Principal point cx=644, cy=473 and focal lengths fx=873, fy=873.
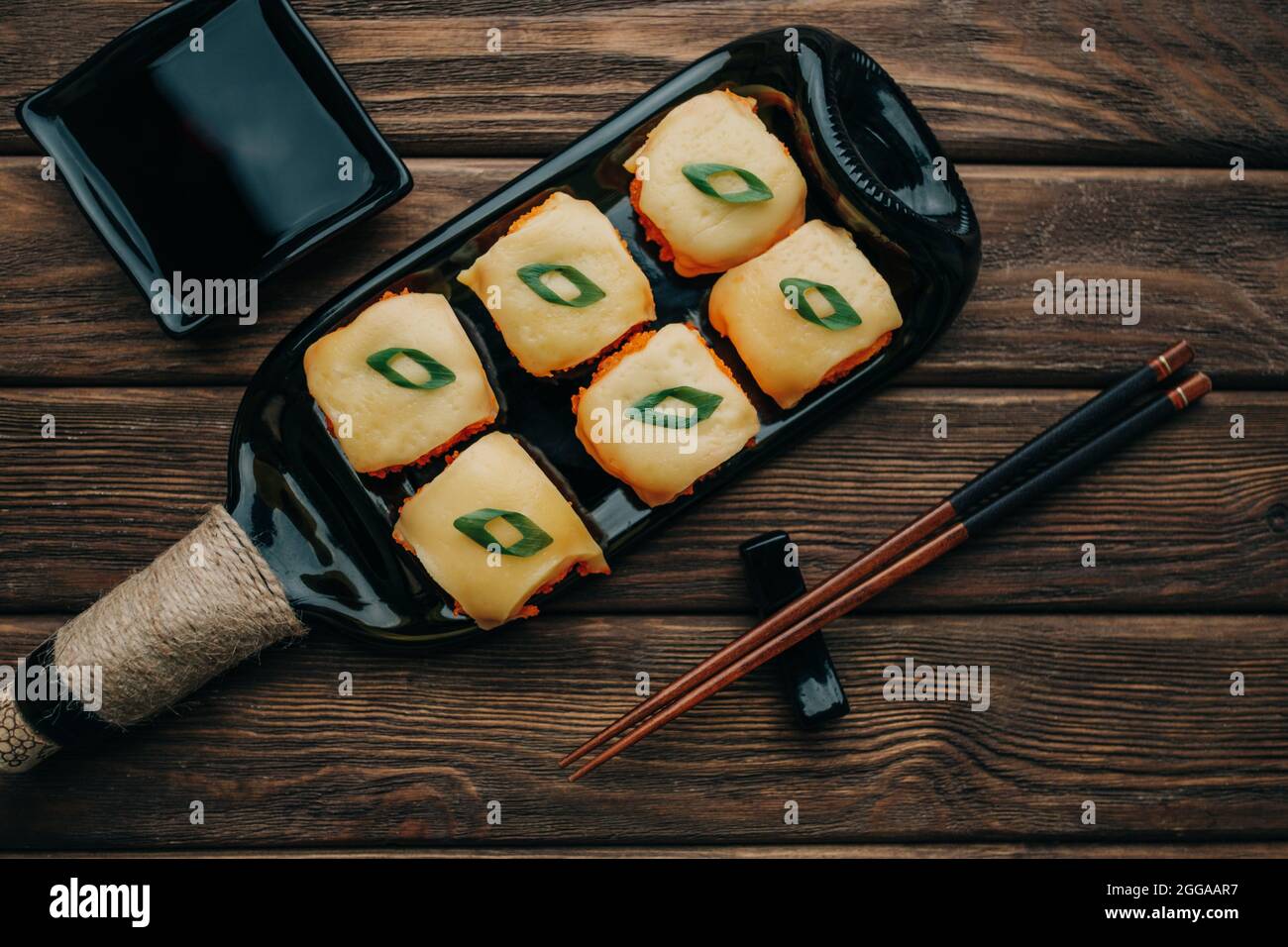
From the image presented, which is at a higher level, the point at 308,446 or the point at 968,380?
the point at 968,380

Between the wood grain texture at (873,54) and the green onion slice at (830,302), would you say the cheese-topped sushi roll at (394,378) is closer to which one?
the wood grain texture at (873,54)

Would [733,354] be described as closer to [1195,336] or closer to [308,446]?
[308,446]

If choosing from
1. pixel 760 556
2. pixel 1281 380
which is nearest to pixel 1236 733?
pixel 1281 380

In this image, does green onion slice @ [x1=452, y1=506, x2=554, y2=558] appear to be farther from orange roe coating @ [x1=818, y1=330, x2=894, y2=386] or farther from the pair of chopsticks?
orange roe coating @ [x1=818, y1=330, x2=894, y2=386]

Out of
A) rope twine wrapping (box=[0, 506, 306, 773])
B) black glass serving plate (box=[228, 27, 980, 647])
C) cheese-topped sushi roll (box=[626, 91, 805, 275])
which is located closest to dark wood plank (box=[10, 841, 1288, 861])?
rope twine wrapping (box=[0, 506, 306, 773])

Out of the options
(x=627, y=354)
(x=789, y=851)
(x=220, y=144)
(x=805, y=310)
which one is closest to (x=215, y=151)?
(x=220, y=144)

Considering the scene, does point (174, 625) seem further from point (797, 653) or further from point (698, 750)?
point (797, 653)
